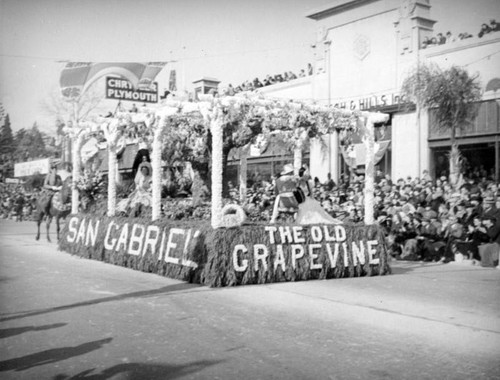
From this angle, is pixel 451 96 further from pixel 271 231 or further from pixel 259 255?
pixel 259 255

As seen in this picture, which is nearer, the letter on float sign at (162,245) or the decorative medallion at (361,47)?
the letter on float sign at (162,245)

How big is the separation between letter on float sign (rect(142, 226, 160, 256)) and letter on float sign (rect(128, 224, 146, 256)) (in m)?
0.15

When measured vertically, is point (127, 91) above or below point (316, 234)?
above


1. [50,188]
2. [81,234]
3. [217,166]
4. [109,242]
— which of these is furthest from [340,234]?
[50,188]

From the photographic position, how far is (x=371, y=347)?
5.42 meters

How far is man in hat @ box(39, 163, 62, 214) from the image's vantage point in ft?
54.0

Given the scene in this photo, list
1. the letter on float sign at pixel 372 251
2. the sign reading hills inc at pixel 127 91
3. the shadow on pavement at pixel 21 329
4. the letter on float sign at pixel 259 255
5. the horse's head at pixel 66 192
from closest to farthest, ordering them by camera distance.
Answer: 1. the shadow on pavement at pixel 21 329
2. the letter on float sign at pixel 259 255
3. the letter on float sign at pixel 372 251
4. the horse's head at pixel 66 192
5. the sign reading hills inc at pixel 127 91

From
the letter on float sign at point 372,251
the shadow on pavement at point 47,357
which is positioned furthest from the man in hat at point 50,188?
the shadow on pavement at point 47,357

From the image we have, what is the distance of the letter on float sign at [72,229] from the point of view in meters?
13.3

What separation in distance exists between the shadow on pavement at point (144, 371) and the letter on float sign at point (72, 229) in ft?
29.7

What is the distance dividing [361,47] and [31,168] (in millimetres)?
32289

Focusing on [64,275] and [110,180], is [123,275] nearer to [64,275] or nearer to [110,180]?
[64,275]

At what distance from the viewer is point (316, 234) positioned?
32.6ft

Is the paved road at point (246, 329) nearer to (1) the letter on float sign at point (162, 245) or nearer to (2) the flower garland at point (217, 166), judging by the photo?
(1) the letter on float sign at point (162, 245)
